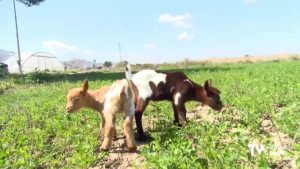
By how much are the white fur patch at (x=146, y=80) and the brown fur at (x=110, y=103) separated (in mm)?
621

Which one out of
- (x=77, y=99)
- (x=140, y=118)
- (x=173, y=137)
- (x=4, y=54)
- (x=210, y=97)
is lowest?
(x=173, y=137)

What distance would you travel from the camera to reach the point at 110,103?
703 centimetres

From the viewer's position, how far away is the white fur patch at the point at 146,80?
7.77 m

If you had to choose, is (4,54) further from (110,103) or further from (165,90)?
(110,103)

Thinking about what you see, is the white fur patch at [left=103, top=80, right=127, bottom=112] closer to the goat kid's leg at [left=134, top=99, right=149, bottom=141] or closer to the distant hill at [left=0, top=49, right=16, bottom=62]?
the goat kid's leg at [left=134, top=99, right=149, bottom=141]

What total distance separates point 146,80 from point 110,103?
1104 millimetres

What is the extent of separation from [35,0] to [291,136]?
2859 cm

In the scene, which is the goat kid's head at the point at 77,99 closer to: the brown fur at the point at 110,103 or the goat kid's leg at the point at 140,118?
the brown fur at the point at 110,103

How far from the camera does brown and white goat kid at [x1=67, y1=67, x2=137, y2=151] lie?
21.9 feet

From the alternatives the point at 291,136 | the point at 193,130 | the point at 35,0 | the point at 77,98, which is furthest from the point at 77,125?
the point at 35,0

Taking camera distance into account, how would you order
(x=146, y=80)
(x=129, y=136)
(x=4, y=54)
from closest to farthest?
1. (x=129, y=136)
2. (x=146, y=80)
3. (x=4, y=54)

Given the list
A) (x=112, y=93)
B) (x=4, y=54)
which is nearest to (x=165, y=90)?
(x=112, y=93)

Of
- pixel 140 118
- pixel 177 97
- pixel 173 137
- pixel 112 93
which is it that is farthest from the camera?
pixel 177 97

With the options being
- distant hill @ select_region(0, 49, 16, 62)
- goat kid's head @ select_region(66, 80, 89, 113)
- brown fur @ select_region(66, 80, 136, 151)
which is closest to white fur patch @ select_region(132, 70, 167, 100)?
brown fur @ select_region(66, 80, 136, 151)
